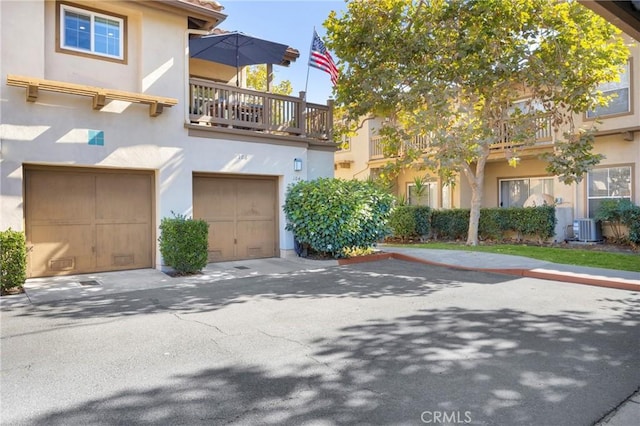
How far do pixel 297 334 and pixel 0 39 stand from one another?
25.0ft

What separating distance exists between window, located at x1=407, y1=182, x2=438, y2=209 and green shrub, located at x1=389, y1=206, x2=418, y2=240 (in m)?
3.20

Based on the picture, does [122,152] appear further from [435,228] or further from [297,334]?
[435,228]

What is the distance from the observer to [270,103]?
456 inches

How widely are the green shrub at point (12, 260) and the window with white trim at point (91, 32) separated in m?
4.10

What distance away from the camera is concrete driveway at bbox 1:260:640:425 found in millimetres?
3289

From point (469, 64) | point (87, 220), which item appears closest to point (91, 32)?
point (87, 220)

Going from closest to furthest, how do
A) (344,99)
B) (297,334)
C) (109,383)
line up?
(109,383) → (297,334) → (344,99)

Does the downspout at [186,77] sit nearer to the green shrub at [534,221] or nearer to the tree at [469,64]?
the tree at [469,64]

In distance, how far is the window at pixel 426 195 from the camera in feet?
68.3

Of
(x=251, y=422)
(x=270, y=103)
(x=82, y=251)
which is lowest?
(x=251, y=422)

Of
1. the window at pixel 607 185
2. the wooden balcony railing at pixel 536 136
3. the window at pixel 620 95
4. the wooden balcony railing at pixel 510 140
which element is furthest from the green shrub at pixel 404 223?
the window at pixel 620 95

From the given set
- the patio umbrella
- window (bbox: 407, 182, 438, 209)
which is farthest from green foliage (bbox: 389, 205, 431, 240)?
the patio umbrella

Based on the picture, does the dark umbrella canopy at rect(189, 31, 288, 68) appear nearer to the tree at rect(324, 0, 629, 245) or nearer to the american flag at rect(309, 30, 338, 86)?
the american flag at rect(309, 30, 338, 86)

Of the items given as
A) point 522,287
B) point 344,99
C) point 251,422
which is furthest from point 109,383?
point 344,99
